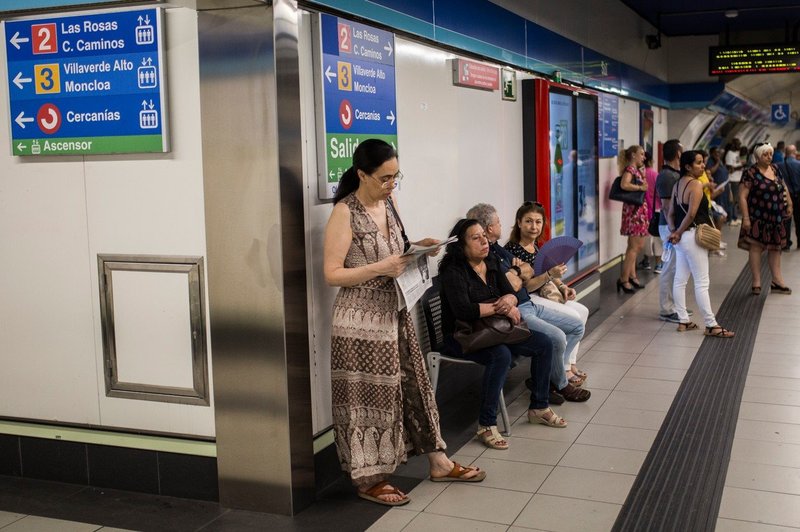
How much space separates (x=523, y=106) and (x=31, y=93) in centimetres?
381

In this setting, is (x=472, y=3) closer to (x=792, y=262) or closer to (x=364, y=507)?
(x=364, y=507)

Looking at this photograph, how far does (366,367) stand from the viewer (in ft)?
12.9

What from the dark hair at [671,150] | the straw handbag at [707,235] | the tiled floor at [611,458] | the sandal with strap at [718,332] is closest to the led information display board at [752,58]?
the dark hair at [671,150]

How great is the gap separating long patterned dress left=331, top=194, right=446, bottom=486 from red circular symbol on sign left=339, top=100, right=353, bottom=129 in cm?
45

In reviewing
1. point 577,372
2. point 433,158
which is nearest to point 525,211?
point 433,158

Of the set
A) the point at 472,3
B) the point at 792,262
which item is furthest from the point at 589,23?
the point at 792,262

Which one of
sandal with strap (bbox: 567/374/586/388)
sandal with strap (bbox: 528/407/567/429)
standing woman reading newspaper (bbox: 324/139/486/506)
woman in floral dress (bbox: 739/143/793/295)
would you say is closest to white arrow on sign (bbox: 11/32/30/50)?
standing woman reading newspaper (bbox: 324/139/486/506)

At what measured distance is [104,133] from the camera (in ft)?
13.2

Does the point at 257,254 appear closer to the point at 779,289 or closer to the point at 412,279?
the point at 412,279

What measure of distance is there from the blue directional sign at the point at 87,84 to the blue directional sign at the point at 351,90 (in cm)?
71

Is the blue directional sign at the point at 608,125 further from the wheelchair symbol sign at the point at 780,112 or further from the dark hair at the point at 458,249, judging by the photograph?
the wheelchair symbol sign at the point at 780,112

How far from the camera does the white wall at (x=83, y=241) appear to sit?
155 inches

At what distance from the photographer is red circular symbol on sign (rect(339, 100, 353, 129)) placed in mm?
4180

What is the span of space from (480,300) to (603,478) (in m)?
1.10
